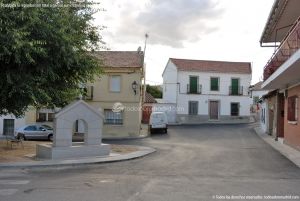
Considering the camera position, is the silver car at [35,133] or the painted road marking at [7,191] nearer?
the painted road marking at [7,191]

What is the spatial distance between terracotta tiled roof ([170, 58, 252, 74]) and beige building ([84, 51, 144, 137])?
59.4ft

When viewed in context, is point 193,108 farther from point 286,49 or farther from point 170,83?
point 286,49

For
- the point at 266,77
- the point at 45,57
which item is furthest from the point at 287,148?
the point at 45,57

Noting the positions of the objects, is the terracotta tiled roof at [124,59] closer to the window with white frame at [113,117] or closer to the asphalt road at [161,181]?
the window with white frame at [113,117]

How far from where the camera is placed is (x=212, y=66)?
57375 mm

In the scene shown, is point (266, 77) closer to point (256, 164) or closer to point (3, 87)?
point (256, 164)

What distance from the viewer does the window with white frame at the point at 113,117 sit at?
1512 inches

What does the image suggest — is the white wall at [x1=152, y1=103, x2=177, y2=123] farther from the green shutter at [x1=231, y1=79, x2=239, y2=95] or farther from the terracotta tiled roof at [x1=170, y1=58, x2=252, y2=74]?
the green shutter at [x1=231, y1=79, x2=239, y2=95]

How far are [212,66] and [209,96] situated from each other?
392 cm

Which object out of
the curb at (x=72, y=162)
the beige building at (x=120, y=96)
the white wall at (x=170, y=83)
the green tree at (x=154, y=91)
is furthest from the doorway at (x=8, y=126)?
the green tree at (x=154, y=91)

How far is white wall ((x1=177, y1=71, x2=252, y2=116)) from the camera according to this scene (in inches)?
2189

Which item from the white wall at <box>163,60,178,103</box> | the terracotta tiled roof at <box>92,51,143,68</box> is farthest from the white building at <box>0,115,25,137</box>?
the white wall at <box>163,60,178,103</box>

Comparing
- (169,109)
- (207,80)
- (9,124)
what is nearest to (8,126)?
(9,124)

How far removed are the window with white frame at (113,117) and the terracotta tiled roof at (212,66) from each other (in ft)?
61.6
